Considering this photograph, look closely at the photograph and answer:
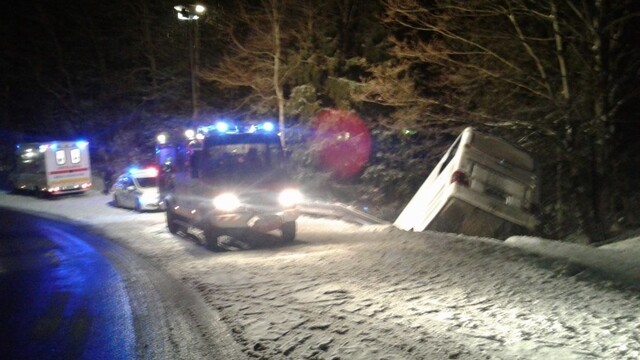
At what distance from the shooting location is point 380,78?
59.7ft

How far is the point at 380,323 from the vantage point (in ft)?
20.9

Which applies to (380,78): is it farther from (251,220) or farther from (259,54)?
(251,220)

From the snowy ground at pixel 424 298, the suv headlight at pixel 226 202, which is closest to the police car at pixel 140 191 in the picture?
the suv headlight at pixel 226 202

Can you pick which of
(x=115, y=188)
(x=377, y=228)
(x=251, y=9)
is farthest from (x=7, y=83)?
(x=377, y=228)

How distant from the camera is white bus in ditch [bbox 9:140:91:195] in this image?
2983 cm

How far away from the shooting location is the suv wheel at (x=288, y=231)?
1300 centimetres

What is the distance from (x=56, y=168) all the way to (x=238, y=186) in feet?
68.7

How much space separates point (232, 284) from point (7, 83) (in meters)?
42.8

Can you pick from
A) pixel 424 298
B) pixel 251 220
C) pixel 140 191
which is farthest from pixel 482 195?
pixel 140 191

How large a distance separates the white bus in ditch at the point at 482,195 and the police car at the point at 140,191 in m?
12.3

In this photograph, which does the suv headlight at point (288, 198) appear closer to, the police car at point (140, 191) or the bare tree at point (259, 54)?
the police car at point (140, 191)

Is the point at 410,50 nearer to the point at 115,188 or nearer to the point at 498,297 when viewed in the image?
the point at 498,297

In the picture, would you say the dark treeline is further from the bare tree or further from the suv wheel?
the suv wheel

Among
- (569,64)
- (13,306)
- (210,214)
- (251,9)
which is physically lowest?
(13,306)
